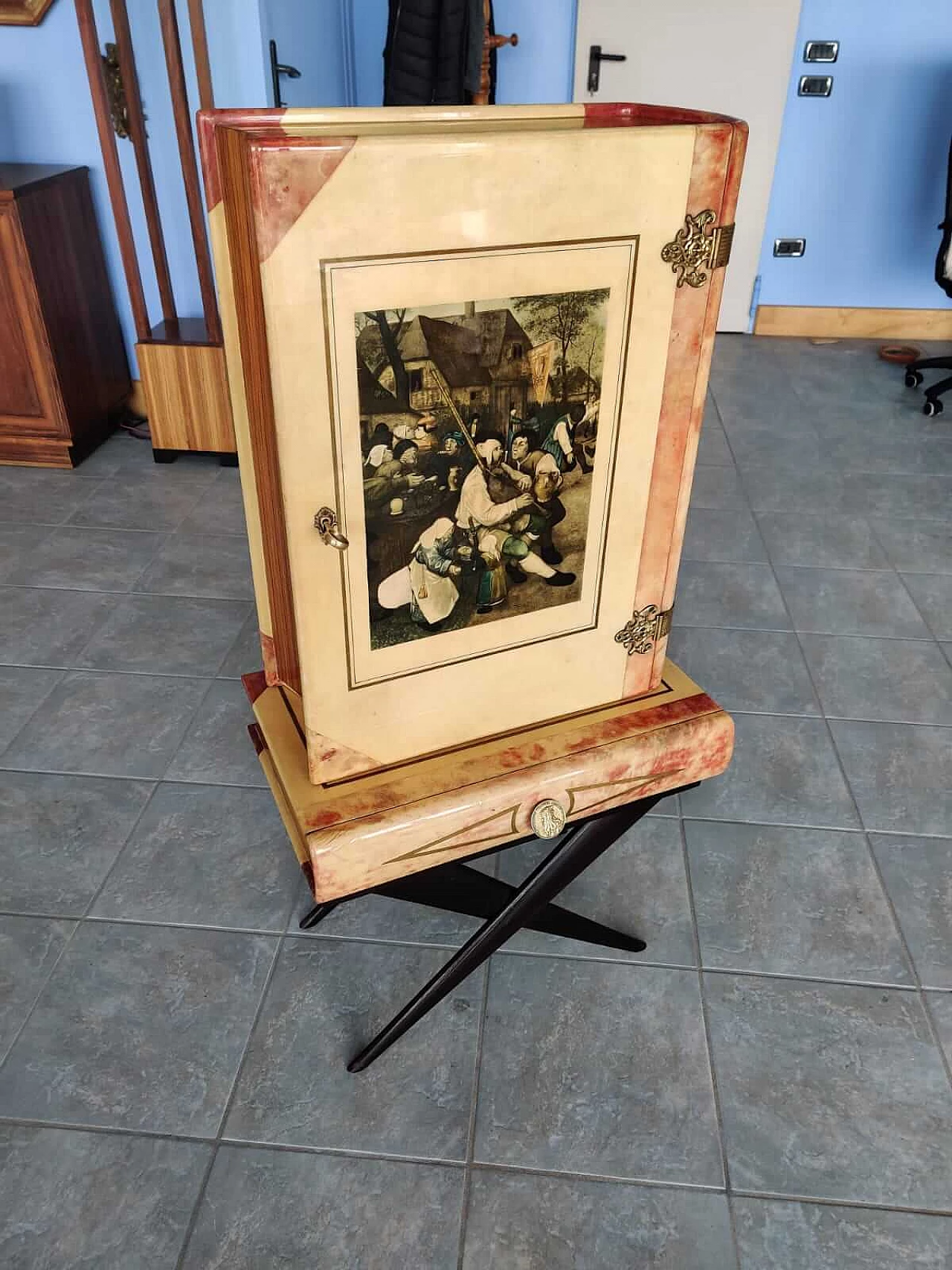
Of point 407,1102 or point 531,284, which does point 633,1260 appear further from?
point 531,284

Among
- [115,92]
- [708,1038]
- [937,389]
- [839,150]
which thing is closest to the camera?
[708,1038]

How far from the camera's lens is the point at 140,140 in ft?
9.30

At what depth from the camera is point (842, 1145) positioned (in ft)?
4.30

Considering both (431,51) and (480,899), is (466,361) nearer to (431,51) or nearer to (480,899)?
(480,899)

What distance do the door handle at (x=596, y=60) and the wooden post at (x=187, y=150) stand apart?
2138 mm

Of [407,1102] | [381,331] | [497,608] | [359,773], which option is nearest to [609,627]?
[497,608]

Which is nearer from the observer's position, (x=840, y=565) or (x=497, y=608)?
(x=497, y=608)

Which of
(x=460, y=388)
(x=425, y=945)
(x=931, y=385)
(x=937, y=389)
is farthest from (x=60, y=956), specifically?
(x=931, y=385)

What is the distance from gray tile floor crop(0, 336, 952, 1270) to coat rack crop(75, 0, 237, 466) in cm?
100

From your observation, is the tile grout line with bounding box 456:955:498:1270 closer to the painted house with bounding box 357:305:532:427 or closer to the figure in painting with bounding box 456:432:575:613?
the figure in painting with bounding box 456:432:575:613

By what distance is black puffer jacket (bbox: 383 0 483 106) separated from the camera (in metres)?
3.11

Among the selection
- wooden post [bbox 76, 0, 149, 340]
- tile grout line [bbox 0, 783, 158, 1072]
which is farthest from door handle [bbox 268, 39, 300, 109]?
tile grout line [bbox 0, 783, 158, 1072]

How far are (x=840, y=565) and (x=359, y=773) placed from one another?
224cm

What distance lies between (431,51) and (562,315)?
9.81 feet
